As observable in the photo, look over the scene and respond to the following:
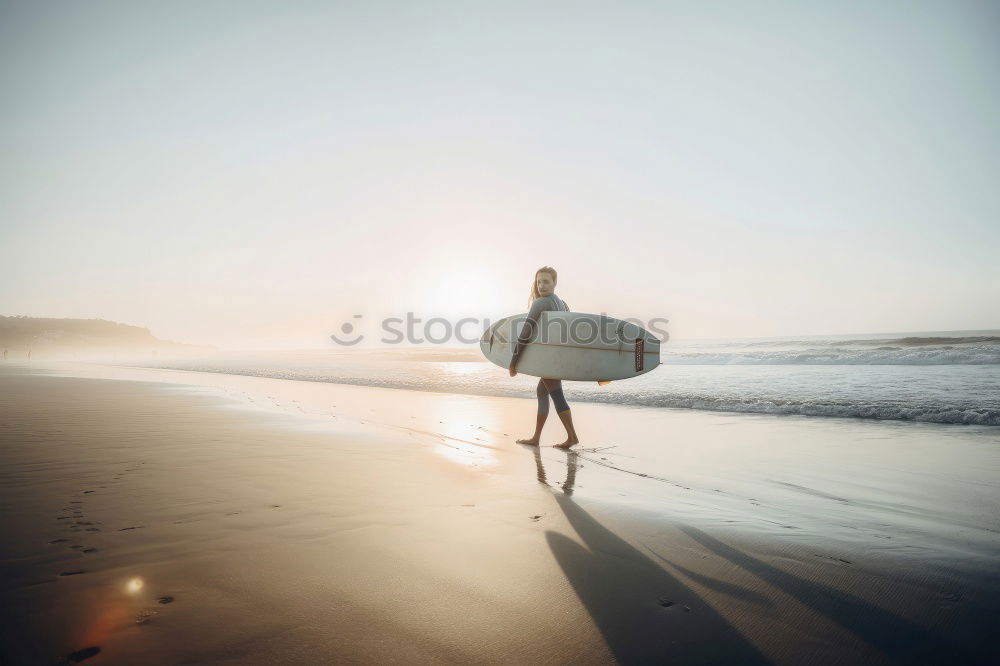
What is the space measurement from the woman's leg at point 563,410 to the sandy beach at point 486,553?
2.05 feet

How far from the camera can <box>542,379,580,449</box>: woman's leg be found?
19.3 feet

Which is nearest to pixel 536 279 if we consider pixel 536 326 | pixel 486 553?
pixel 536 326

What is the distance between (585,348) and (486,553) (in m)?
4.33

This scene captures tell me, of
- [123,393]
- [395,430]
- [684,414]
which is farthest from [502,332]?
[123,393]

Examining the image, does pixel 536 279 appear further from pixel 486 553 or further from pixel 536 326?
pixel 486 553

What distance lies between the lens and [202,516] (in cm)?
281

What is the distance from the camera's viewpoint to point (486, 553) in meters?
2.44

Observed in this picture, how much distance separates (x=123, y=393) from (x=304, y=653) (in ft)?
38.8

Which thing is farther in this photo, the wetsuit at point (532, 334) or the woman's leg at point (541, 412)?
the wetsuit at point (532, 334)

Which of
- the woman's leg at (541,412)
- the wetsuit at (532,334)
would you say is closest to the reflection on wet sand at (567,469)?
the woman's leg at (541,412)

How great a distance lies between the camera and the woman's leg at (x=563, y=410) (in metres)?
5.88

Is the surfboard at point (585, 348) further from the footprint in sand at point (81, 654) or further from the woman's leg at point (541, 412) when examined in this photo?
the footprint in sand at point (81, 654)

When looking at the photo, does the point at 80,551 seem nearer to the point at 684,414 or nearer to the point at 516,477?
the point at 516,477

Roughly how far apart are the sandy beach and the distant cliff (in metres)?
110
